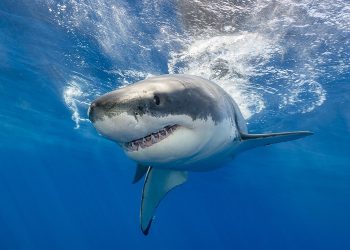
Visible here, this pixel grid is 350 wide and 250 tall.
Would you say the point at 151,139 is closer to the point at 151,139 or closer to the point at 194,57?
the point at 151,139

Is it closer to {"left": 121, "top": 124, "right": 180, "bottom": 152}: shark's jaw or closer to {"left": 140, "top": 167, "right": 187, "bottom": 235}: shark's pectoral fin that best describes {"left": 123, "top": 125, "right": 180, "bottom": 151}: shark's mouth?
{"left": 121, "top": 124, "right": 180, "bottom": 152}: shark's jaw

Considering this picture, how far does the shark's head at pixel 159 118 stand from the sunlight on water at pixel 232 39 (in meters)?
5.28

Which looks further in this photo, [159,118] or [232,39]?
[232,39]

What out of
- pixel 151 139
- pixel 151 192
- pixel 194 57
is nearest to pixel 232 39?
pixel 194 57

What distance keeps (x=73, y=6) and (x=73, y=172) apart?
54.9m

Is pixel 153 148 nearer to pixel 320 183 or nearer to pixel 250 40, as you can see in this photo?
pixel 250 40

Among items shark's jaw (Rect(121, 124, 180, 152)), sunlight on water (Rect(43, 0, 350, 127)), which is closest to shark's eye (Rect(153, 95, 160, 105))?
shark's jaw (Rect(121, 124, 180, 152))

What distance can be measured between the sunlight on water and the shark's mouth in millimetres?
5895

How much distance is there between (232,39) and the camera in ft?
34.4

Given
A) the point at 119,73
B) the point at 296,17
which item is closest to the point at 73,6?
the point at 119,73

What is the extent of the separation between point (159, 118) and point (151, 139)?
342 millimetres

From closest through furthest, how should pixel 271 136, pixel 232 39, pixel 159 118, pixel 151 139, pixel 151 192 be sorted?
pixel 159 118
pixel 151 139
pixel 271 136
pixel 151 192
pixel 232 39

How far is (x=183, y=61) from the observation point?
1258 centimetres

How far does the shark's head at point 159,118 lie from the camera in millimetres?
3041
